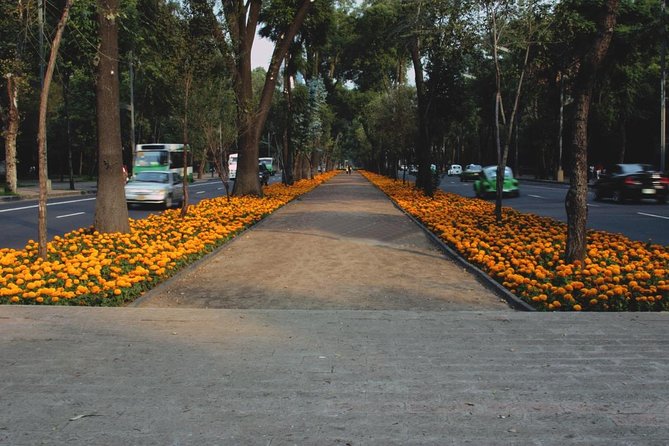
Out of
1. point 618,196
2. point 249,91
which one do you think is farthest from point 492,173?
point 249,91

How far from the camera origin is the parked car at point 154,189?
73.7ft

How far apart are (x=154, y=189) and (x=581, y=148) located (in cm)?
1684

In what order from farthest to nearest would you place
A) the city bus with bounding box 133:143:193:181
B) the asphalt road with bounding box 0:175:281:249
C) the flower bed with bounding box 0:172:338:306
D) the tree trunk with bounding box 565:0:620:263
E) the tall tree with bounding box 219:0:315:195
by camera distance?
the city bus with bounding box 133:143:193:181, the tall tree with bounding box 219:0:315:195, the asphalt road with bounding box 0:175:281:249, the tree trunk with bounding box 565:0:620:263, the flower bed with bounding box 0:172:338:306

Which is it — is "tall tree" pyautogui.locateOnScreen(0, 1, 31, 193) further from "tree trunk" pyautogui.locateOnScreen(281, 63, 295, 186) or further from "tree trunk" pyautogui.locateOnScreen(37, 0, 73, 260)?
"tree trunk" pyautogui.locateOnScreen(281, 63, 295, 186)

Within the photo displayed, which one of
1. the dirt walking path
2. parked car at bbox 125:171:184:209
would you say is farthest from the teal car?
the dirt walking path

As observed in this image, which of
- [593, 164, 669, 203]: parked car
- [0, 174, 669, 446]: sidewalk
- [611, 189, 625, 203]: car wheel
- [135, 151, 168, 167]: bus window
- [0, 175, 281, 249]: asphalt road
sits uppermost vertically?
[135, 151, 168, 167]: bus window

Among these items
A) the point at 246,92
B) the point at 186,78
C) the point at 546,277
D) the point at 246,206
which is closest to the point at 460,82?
the point at 246,92

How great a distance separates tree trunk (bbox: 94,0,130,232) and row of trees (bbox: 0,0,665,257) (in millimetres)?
236

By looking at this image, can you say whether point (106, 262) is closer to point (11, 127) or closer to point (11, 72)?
point (11, 72)

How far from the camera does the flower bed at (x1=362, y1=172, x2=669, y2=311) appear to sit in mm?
6996

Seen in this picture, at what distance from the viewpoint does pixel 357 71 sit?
58.8 meters

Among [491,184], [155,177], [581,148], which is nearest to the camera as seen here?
[581,148]

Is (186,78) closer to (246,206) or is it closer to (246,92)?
(246,206)

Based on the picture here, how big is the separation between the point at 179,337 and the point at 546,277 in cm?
478
